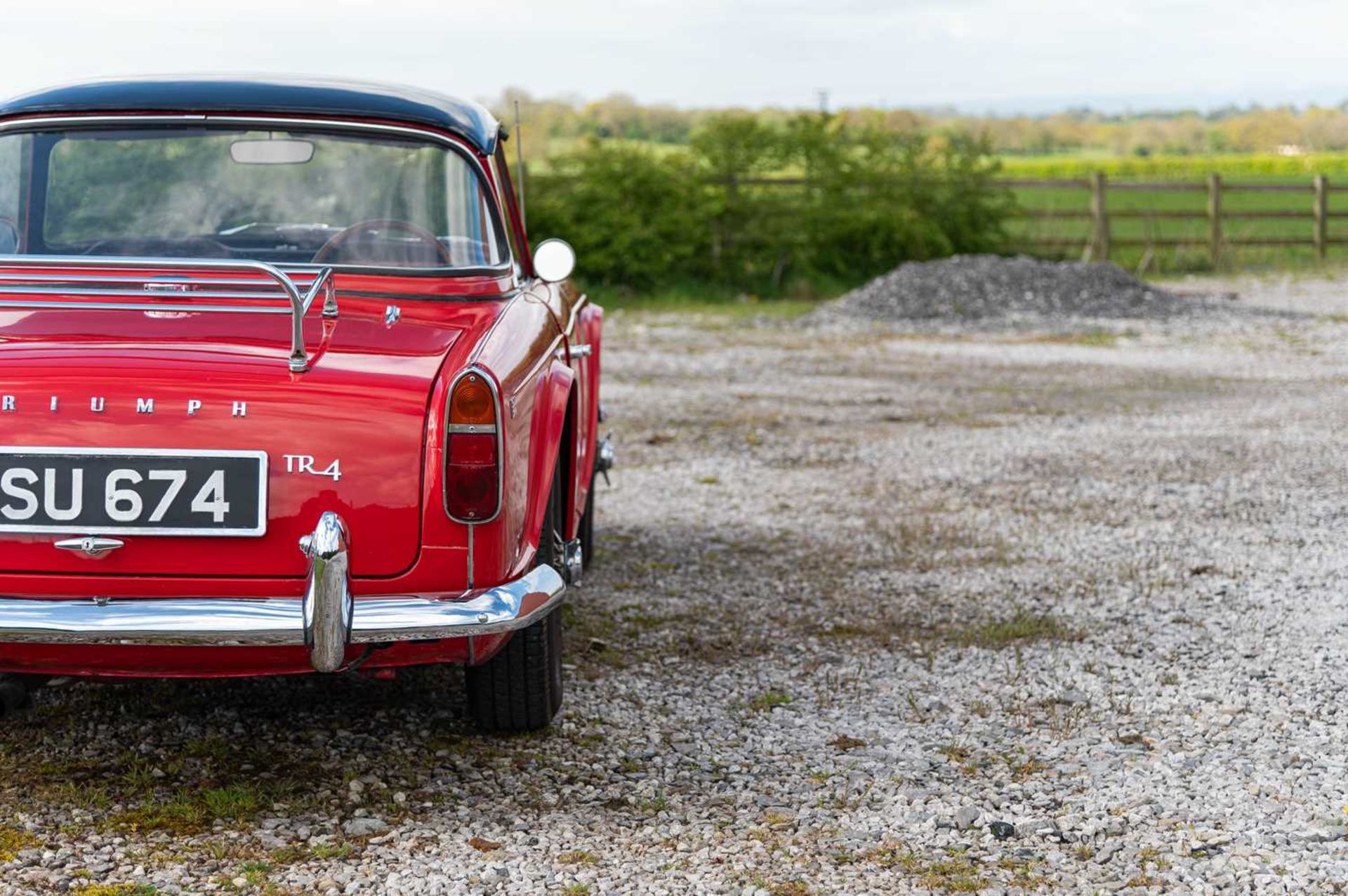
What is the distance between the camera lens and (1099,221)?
69.0 feet

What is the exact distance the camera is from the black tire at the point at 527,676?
3.84 meters

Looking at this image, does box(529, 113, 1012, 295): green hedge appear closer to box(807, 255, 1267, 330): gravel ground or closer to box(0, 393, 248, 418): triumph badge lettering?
box(807, 255, 1267, 330): gravel ground

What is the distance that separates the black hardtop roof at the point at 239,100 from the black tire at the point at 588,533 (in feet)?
6.19

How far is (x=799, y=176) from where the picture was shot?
63.6ft

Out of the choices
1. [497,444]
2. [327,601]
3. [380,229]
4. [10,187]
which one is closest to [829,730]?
[497,444]

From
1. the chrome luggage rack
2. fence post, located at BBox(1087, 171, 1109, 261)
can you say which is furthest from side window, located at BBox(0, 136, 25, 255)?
fence post, located at BBox(1087, 171, 1109, 261)

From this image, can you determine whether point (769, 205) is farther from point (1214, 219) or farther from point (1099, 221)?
point (1214, 219)

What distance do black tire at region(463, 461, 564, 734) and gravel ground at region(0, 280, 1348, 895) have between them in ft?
0.24

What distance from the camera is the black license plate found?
10.4 ft

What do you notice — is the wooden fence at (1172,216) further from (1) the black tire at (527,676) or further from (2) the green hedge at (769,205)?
(1) the black tire at (527,676)

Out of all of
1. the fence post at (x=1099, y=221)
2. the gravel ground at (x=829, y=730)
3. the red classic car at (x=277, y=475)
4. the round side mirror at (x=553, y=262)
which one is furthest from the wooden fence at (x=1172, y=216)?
the red classic car at (x=277, y=475)

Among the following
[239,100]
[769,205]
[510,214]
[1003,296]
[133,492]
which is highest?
[769,205]

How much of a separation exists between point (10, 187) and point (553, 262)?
1.59 m

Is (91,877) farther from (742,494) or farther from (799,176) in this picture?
(799,176)
